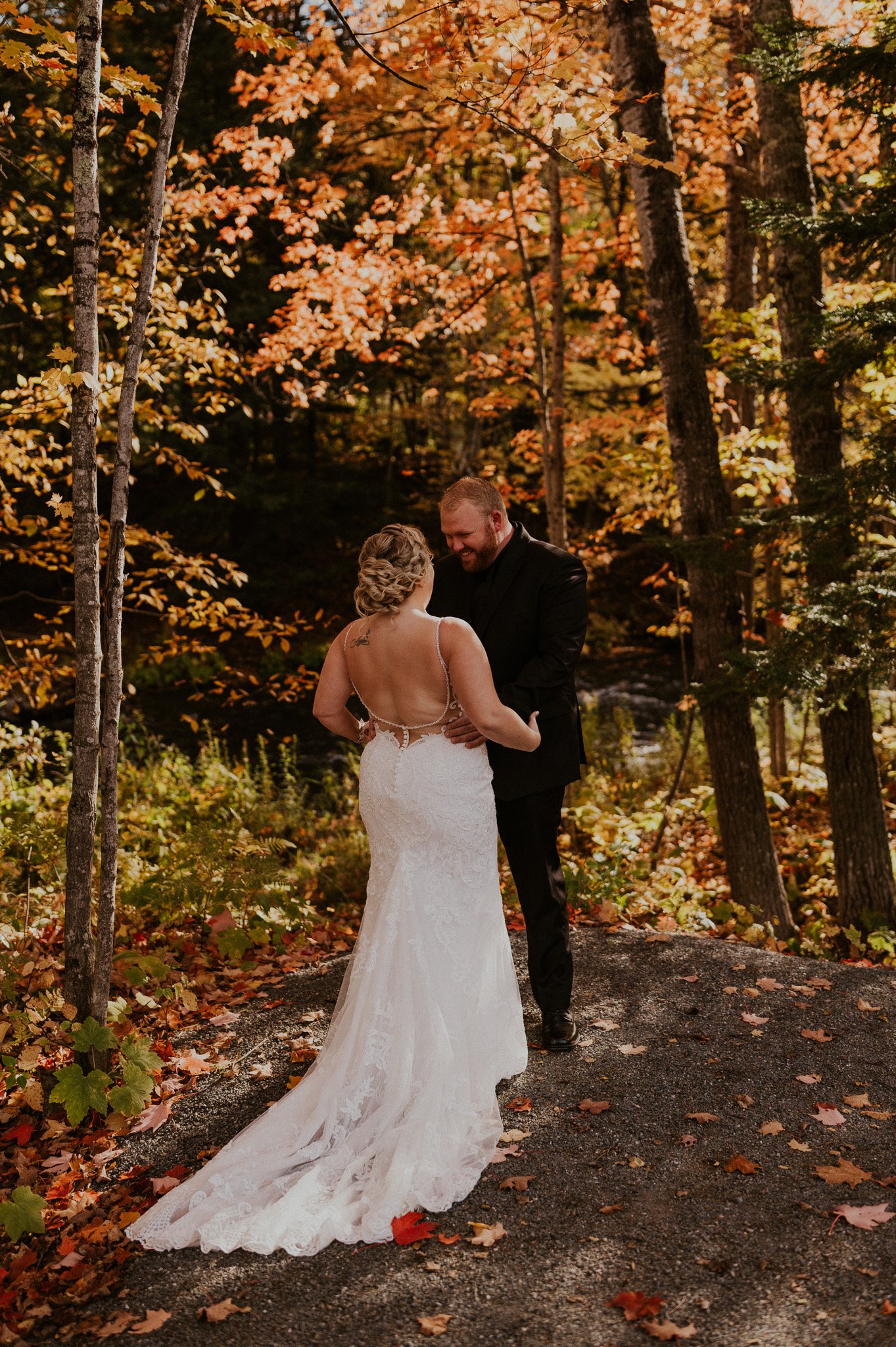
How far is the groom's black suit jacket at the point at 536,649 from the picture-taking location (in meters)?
4.27

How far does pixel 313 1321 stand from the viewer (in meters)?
2.72

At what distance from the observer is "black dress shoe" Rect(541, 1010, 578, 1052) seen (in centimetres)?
431

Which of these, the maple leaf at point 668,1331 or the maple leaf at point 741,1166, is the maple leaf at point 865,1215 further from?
the maple leaf at point 668,1331

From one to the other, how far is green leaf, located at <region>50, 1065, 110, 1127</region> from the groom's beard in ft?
8.56

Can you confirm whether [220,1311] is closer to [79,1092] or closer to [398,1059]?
[398,1059]

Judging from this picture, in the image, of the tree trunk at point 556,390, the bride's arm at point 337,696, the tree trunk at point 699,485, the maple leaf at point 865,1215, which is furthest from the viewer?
the tree trunk at point 556,390

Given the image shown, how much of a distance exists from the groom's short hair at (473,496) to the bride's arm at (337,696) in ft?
2.41

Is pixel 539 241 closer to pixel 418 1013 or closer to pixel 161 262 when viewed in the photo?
pixel 161 262

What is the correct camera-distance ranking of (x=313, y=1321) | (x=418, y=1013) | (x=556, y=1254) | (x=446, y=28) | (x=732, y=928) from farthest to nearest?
(x=446, y=28) < (x=732, y=928) < (x=418, y=1013) < (x=556, y=1254) < (x=313, y=1321)

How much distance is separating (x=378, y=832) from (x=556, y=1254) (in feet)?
5.25

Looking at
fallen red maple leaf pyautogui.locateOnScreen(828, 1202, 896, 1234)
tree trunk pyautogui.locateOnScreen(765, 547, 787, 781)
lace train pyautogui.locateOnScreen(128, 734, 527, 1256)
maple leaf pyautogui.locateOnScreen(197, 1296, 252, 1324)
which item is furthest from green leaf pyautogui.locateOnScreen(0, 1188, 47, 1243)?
tree trunk pyautogui.locateOnScreen(765, 547, 787, 781)

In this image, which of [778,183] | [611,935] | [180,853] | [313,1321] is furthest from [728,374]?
[313,1321]

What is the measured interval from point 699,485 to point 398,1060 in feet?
15.2

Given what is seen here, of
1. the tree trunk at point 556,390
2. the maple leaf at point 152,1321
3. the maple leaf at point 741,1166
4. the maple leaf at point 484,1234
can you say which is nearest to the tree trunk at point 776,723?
the tree trunk at point 556,390
